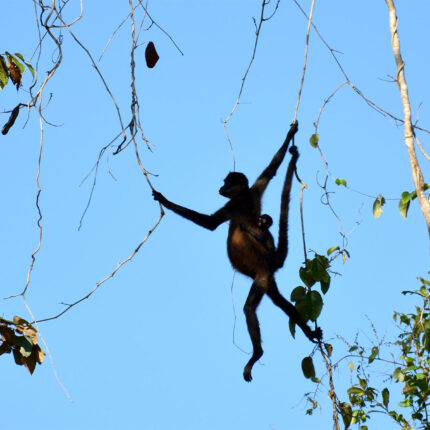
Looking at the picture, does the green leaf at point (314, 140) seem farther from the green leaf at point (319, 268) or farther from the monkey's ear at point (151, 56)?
Answer: the monkey's ear at point (151, 56)

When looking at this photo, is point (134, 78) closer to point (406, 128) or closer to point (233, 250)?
point (406, 128)

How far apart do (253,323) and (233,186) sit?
174 centimetres

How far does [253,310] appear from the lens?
8.01 m

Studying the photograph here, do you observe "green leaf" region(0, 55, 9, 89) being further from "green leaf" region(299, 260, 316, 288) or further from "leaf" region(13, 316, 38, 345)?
"green leaf" region(299, 260, 316, 288)

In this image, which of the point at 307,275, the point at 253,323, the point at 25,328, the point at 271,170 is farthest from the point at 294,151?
the point at 25,328

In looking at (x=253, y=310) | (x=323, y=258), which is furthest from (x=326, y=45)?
(x=253, y=310)

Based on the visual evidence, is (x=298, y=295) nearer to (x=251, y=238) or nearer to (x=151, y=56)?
(x=151, y=56)

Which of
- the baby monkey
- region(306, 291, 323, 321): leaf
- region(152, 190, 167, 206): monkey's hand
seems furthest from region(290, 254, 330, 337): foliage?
the baby monkey

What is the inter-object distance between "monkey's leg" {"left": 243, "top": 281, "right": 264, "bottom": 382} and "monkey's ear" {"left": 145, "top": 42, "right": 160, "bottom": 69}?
340 cm

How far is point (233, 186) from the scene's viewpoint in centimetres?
886

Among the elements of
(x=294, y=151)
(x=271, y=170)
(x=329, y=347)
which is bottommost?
(x=329, y=347)

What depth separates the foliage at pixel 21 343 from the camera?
4859mm

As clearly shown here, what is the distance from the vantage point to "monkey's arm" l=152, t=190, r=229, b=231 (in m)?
8.21

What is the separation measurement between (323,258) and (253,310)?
2.39 metres
